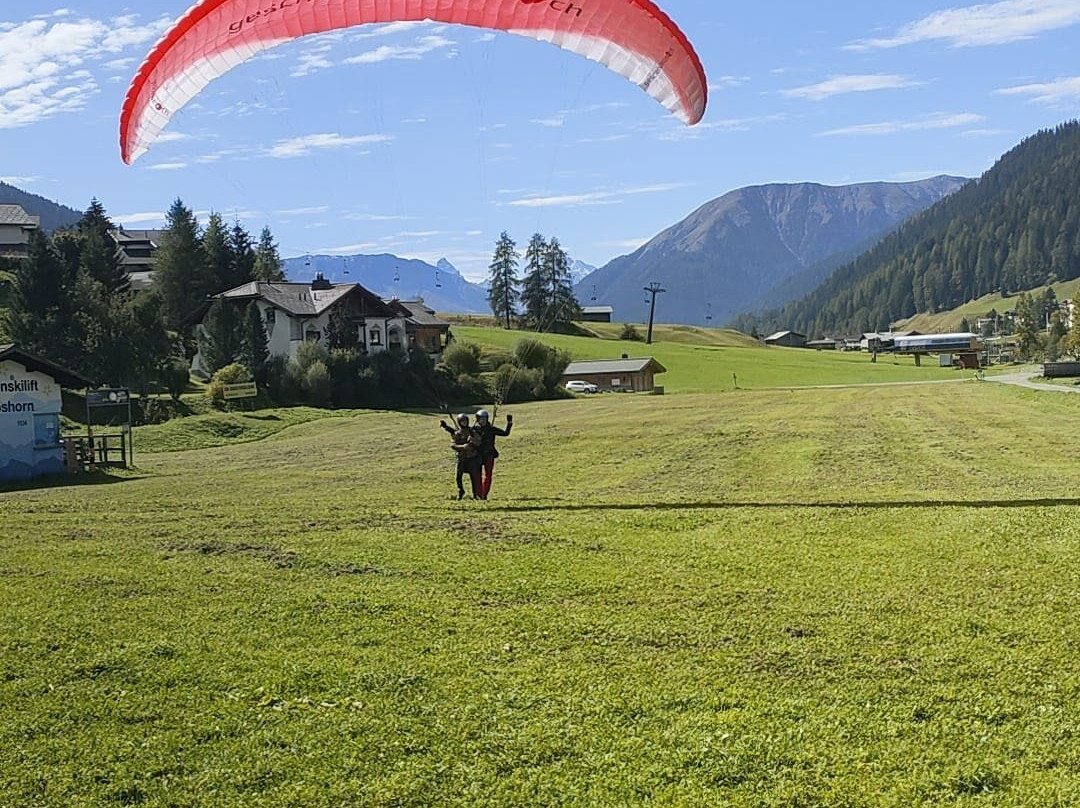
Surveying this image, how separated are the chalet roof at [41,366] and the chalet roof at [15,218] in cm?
8979

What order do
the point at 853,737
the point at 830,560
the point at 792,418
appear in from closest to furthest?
1. the point at 853,737
2. the point at 830,560
3. the point at 792,418

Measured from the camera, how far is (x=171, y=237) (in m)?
88.8

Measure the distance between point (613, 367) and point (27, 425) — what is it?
7002cm

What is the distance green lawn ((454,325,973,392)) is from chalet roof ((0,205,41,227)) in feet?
148

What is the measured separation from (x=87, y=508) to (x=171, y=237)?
7819 centimetres

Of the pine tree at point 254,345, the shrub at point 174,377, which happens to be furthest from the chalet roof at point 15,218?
the shrub at point 174,377

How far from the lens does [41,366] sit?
27.0 metres

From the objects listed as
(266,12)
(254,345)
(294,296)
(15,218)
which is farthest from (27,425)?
(15,218)

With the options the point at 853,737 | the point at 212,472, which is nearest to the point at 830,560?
the point at 853,737

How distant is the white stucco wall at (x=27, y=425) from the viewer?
2616 centimetres

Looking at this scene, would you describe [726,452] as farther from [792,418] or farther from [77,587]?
[77,587]

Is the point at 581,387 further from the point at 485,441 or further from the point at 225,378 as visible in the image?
the point at 485,441

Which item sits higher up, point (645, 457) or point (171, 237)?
point (171, 237)

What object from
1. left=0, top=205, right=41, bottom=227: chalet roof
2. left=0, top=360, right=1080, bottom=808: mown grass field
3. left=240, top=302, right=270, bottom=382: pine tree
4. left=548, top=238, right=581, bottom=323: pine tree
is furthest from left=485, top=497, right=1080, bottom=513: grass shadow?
left=548, top=238, right=581, bottom=323: pine tree
